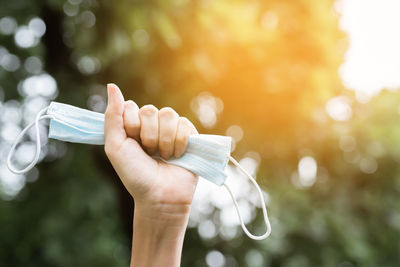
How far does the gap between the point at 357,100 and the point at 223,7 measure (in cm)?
315

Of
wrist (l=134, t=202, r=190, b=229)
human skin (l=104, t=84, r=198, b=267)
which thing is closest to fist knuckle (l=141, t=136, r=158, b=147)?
human skin (l=104, t=84, r=198, b=267)

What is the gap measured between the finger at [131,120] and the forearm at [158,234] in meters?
0.28

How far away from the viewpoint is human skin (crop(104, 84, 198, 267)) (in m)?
1.50

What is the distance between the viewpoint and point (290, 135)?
5453mm

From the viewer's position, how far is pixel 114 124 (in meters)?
1.52

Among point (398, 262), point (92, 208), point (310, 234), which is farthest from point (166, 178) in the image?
point (398, 262)

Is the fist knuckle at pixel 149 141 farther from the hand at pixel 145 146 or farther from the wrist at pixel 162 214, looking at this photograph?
the wrist at pixel 162 214

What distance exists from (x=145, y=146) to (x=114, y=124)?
140mm

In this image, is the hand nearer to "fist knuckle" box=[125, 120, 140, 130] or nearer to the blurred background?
"fist knuckle" box=[125, 120, 140, 130]

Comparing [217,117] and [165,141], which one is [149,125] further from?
[217,117]

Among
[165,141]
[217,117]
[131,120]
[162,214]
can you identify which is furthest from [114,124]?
[217,117]

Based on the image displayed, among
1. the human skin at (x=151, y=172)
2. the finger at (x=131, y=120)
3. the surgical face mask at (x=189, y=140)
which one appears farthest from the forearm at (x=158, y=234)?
the finger at (x=131, y=120)

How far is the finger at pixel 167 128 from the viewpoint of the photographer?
58.4 inches

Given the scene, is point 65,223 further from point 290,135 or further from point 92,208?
point 290,135
